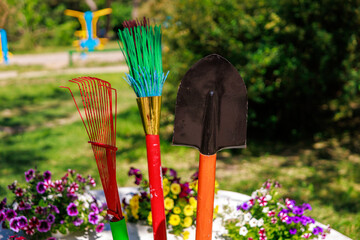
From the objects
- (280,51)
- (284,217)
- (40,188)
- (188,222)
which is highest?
(280,51)

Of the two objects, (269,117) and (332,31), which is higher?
(332,31)

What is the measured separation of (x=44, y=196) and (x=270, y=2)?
10.4 ft

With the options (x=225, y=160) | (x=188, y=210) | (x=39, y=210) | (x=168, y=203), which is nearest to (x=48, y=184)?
(x=39, y=210)

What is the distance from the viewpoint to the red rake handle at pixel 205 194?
4.21ft

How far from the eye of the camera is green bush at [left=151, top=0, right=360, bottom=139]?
392 cm

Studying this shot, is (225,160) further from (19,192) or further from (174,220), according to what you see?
(19,192)

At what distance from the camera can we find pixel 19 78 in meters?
8.59

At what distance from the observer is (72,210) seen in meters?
1.94

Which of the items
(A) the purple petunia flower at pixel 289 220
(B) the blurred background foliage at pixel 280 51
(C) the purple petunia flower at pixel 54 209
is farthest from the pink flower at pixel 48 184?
(B) the blurred background foliage at pixel 280 51

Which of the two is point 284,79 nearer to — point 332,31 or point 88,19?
point 332,31

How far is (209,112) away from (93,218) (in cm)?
103

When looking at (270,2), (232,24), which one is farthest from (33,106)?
(270,2)

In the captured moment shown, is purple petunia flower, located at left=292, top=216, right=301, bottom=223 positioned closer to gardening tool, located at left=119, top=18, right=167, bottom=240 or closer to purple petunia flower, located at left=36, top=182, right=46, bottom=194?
gardening tool, located at left=119, top=18, right=167, bottom=240

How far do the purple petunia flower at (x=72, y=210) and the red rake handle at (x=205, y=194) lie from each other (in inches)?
32.1
